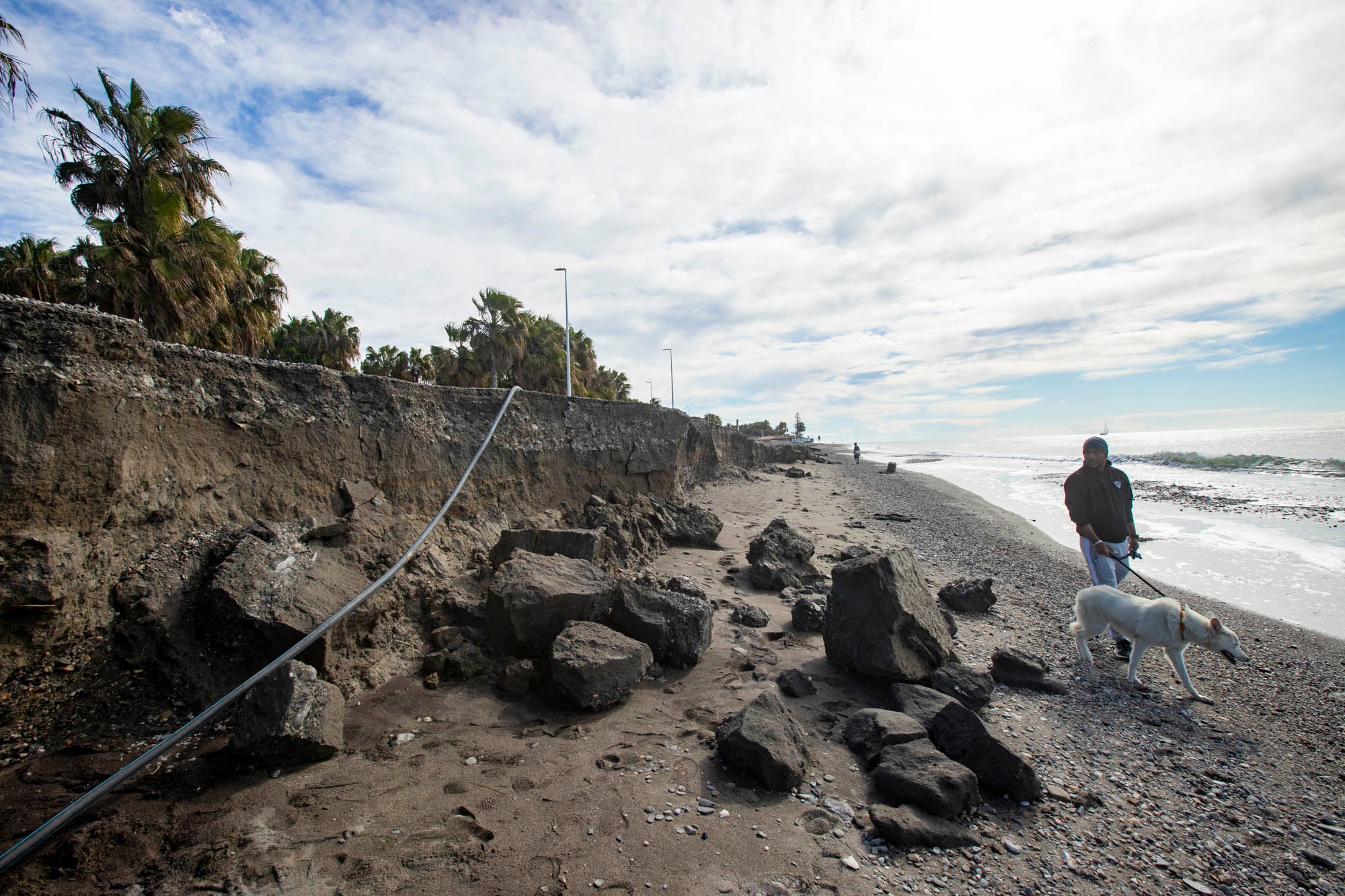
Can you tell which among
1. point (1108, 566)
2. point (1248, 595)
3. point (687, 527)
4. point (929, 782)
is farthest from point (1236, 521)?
point (929, 782)

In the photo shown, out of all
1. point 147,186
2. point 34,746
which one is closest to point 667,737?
point 34,746

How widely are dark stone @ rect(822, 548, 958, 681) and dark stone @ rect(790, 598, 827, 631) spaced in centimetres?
71

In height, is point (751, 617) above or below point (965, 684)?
above

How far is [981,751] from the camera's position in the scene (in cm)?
343

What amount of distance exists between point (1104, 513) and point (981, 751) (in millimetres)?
4097

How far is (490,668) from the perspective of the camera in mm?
4391

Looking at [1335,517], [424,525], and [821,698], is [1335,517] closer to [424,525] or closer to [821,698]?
[821,698]

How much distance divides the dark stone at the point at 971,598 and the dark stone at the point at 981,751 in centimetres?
356

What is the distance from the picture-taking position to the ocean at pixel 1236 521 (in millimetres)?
9250

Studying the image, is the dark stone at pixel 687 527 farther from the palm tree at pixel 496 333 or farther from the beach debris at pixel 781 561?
the palm tree at pixel 496 333

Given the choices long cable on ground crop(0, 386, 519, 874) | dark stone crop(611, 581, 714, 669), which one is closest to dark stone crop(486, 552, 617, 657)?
dark stone crop(611, 581, 714, 669)

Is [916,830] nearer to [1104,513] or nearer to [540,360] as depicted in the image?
[1104,513]

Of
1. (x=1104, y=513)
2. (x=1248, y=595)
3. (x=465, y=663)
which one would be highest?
(x=1104, y=513)

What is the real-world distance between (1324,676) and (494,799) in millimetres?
8196
